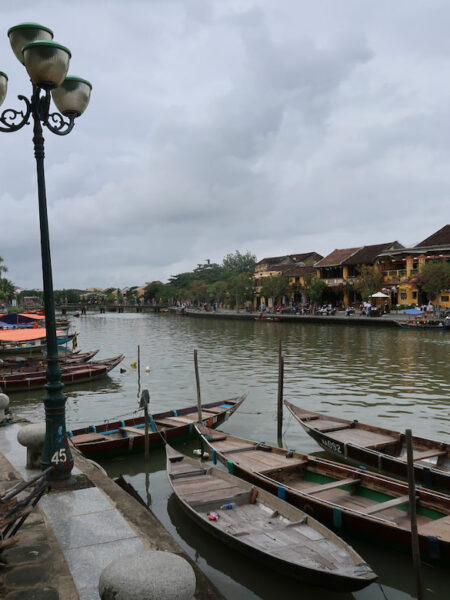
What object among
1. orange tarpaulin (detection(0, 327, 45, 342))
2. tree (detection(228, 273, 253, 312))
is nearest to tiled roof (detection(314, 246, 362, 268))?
tree (detection(228, 273, 253, 312))

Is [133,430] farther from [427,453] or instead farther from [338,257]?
[338,257]

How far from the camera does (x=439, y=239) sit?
54.4 metres

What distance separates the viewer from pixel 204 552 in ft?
26.7

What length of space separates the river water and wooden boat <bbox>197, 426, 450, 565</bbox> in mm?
477

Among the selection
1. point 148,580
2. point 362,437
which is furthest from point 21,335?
point 148,580

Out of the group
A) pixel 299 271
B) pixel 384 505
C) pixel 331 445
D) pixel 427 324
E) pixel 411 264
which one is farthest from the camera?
pixel 299 271

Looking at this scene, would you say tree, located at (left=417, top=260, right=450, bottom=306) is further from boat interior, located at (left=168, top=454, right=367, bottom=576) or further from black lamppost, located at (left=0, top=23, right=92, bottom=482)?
black lamppost, located at (left=0, top=23, right=92, bottom=482)

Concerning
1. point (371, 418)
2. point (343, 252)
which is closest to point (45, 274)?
point (371, 418)

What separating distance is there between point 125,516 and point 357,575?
2897 millimetres

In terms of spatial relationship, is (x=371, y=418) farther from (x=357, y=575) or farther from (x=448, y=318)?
(x=448, y=318)

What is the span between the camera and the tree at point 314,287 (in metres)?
65.6

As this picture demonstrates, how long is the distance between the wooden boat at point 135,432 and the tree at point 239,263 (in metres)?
103

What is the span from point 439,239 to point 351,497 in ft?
Answer: 169

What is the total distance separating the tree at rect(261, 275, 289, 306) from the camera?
238 ft
